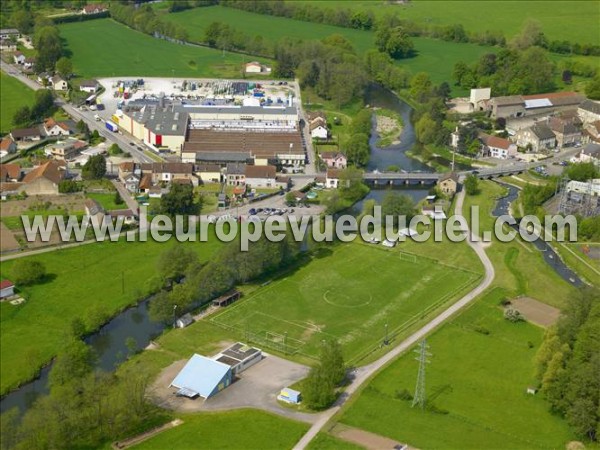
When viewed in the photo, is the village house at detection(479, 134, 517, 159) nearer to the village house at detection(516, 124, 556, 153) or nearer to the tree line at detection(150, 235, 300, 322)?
the village house at detection(516, 124, 556, 153)

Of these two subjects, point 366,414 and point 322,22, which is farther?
point 322,22

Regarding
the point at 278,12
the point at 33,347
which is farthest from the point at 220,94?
the point at 33,347

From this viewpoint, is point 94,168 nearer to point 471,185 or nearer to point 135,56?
point 471,185

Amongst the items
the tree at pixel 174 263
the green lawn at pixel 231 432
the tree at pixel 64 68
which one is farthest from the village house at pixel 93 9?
the green lawn at pixel 231 432

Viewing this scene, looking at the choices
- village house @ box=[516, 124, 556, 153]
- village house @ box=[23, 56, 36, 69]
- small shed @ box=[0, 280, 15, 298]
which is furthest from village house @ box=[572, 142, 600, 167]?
village house @ box=[23, 56, 36, 69]

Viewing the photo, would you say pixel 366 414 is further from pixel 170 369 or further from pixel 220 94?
pixel 220 94
